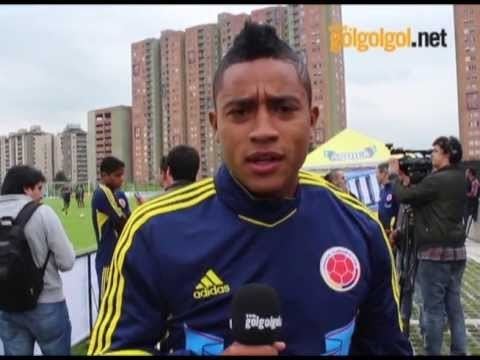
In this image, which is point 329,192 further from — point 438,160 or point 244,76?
point 438,160

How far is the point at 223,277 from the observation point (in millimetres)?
1186

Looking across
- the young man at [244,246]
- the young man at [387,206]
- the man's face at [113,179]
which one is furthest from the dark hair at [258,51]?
the young man at [387,206]

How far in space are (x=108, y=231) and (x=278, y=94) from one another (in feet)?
14.1

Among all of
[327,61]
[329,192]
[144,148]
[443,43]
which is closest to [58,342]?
[329,192]

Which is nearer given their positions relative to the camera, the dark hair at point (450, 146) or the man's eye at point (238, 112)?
the man's eye at point (238, 112)

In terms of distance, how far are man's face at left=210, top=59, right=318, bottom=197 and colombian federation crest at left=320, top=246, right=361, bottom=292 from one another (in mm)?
182

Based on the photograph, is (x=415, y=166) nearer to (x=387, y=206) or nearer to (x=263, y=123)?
(x=387, y=206)

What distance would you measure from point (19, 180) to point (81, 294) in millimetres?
1923

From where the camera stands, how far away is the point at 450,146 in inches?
184

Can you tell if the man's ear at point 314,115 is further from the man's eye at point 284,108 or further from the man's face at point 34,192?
the man's face at point 34,192

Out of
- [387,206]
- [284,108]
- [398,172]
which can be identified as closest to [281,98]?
[284,108]

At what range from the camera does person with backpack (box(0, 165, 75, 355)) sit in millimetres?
3555

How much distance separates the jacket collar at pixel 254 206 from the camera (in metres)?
1.23

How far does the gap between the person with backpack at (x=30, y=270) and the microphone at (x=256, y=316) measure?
285cm
